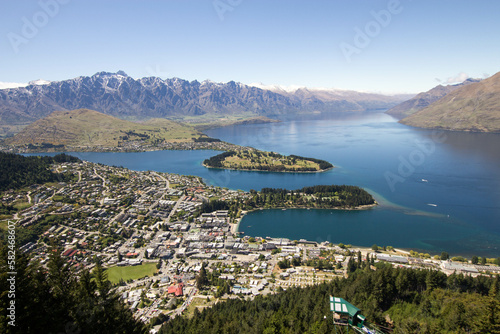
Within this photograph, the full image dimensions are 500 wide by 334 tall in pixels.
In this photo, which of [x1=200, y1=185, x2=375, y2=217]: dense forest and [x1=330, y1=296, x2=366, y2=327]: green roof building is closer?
[x1=330, y1=296, x2=366, y2=327]: green roof building

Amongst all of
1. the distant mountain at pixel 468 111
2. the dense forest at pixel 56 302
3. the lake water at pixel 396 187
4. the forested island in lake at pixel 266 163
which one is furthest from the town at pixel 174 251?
the distant mountain at pixel 468 111

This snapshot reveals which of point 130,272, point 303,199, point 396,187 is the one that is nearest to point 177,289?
point 130,272

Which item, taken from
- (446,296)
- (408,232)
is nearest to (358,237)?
(408,232)

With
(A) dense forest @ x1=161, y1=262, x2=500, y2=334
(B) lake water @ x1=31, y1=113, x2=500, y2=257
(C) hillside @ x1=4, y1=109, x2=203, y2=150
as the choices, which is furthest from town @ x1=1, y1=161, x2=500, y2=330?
(C) hillside @ x1=4, y1=109, x2=203, y2=150

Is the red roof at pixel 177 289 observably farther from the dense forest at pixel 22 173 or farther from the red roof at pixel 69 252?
the dense forest at pixel 22 173

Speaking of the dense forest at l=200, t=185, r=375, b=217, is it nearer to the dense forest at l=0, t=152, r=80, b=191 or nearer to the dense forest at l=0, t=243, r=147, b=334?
the dense forest at l=0, t=243, r=147, b=334
